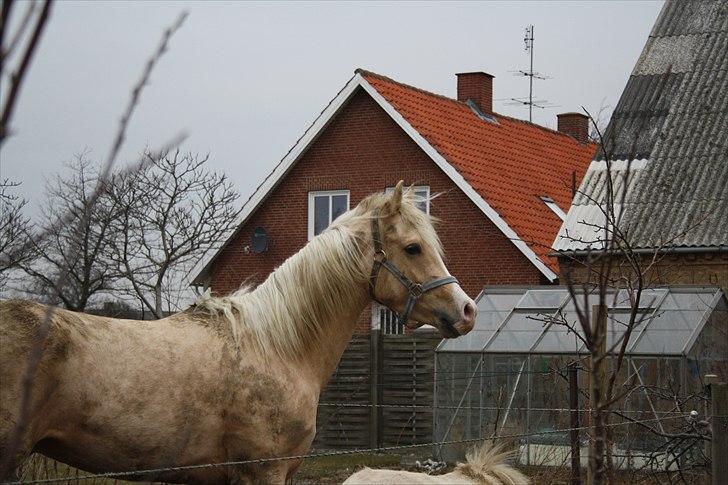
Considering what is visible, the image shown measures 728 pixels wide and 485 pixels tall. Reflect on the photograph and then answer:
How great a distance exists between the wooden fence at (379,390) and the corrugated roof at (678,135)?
322 cm

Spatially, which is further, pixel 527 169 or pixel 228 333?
pixel 527 169

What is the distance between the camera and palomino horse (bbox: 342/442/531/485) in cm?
391

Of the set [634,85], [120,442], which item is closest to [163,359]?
[120,442]

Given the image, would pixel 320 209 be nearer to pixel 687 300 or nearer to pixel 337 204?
pixel 337 204

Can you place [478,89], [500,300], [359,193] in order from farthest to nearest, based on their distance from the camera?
[478,89], [359,193], [500,300]

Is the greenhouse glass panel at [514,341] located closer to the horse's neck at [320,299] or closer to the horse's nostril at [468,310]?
the horse's nostril at [468,310]

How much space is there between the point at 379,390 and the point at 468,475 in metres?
15.2

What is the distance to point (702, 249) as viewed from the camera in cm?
1691

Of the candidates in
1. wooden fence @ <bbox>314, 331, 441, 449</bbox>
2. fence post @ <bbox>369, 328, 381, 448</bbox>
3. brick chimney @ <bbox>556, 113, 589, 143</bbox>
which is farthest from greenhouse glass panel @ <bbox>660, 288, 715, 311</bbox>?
brick chimney @ <bbox>556, 113, 589, 143</bbox>

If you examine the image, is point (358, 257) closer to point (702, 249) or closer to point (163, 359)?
point (163, 359)

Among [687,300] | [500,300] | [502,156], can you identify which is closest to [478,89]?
[502,156]

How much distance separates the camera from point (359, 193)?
906 inches

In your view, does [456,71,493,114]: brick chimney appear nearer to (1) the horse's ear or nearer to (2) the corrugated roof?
(2) the corrugated roof

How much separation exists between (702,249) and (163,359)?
44.9ft
